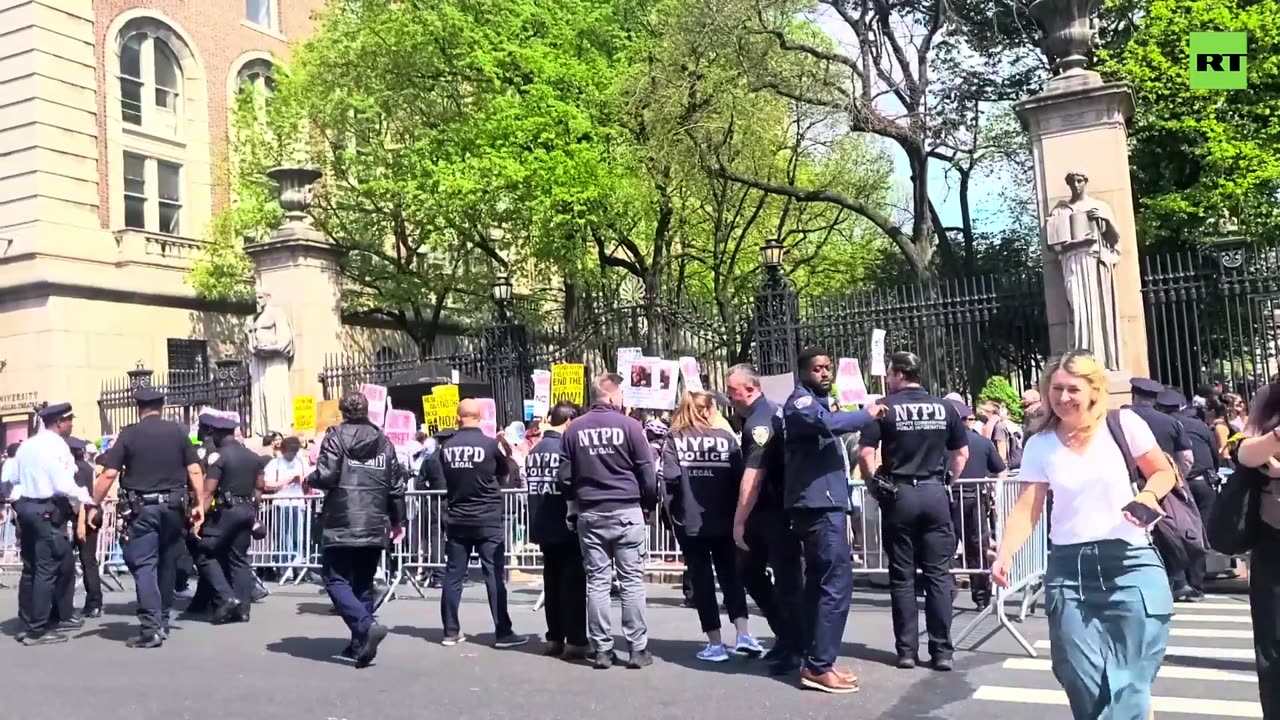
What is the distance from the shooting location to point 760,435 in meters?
7.00

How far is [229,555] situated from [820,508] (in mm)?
5705

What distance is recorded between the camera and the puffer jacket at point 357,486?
7.66 m

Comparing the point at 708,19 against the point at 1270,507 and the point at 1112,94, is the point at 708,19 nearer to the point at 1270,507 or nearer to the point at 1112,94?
the point at 1112,94

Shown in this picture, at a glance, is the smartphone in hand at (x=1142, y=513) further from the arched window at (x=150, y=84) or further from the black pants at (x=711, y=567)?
the arched window at (x=150, y=84)

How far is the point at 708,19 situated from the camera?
21047 millimetres

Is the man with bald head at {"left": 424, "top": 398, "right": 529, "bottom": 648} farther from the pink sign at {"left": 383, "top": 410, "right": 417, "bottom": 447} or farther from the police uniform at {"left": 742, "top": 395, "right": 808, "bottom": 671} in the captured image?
the pink sign at {"left": 383, "top": 410, "right": 417, "bottom": 447}

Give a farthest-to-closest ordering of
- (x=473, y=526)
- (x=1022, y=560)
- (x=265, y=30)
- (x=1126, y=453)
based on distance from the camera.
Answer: (x=265, y=30) → (x=1022, y=560) → (x=473, y=526) → (x=1126, y=453)

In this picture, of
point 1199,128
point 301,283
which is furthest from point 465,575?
point 1199,128

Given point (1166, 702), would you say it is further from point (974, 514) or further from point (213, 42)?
point (213, 42)

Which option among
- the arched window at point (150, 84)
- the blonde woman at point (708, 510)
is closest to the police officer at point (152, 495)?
the blonde woman at point (708, 510)

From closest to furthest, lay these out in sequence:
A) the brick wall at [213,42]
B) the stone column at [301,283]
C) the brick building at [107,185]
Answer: the stone column at [301,283] < the brick building at [107,185] < the brick wall at [213,42]

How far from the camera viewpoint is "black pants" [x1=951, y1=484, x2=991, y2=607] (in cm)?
927

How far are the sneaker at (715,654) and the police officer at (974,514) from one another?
8.77 feet

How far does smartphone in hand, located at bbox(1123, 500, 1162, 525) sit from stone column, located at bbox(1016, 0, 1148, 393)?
983 centimetres
